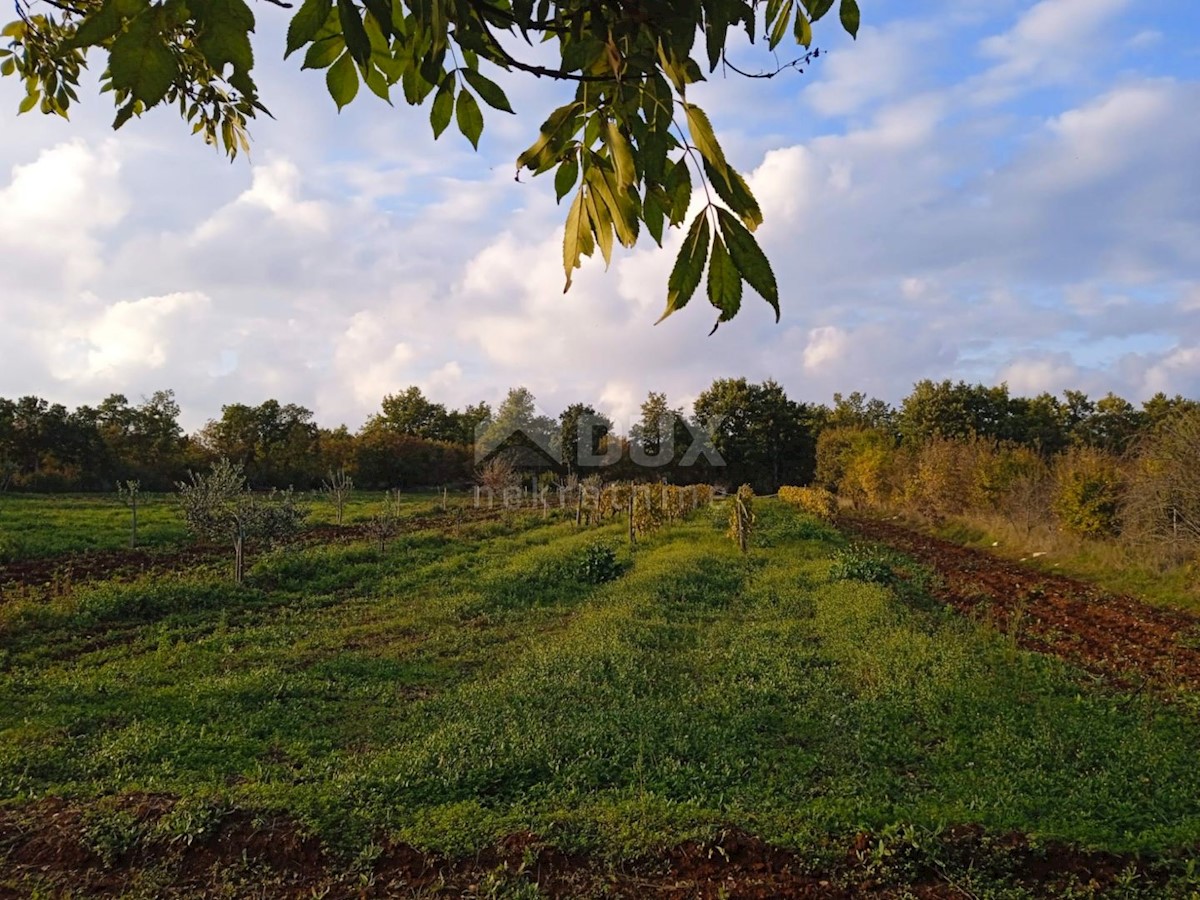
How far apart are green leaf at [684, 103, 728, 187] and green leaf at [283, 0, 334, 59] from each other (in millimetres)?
456

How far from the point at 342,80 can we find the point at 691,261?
1.96 ft

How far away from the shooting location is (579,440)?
128 ft

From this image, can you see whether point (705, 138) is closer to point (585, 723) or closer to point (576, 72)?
point (576, 72)

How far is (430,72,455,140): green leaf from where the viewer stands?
112cm

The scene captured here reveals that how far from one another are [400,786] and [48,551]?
1477cm

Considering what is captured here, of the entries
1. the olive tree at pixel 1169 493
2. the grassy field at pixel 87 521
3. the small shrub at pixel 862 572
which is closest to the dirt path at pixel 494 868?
the small shrub at pixel 862 572

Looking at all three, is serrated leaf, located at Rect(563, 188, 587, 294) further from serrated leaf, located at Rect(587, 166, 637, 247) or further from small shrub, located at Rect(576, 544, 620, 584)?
small shrub, located at Rect(576, 544, 620, 584)

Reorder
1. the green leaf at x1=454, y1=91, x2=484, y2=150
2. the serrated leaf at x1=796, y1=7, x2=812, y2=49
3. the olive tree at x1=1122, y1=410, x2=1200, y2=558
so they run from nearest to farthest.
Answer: the green leaf at x1=454, y1=91, x2=484, y2=150, the serrated leaf at x1=796, y1=7, x2=812, y2=49, the olive tree at x1=1122, y1=410, x2=1200, y2=558

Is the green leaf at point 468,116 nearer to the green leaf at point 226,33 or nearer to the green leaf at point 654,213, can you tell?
the green leaf at point 654,213

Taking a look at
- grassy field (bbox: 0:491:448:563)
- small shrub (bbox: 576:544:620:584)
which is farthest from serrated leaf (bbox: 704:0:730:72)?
grassy field (bbox: 0:491:448:563)

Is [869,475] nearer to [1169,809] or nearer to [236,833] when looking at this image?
[1169,809]

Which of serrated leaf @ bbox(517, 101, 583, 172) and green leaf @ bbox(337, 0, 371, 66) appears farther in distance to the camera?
serrated leaf @ bbox(517, 101, 583, 172)

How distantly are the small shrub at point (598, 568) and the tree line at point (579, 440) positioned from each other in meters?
20.7

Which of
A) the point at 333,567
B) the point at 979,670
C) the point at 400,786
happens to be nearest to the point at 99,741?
the point at 400,786
